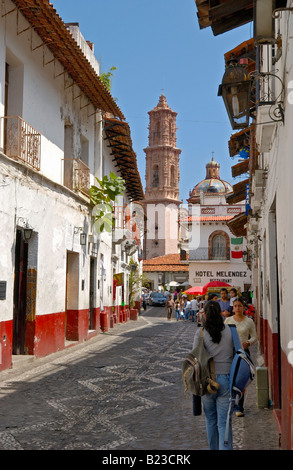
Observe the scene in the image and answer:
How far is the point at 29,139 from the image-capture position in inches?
442

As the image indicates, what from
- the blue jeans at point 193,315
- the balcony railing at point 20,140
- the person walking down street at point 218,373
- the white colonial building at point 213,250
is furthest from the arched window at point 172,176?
the person walking down street at point 218,373

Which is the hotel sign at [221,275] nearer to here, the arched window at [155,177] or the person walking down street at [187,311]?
the person walking down street at [187,311]

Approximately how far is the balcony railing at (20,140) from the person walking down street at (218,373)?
6537 mm

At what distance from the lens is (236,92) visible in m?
5.79

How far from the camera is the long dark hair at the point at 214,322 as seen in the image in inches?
198

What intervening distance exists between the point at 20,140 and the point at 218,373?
7.07 metres

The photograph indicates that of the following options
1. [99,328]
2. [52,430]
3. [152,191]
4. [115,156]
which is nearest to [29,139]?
[52,430]

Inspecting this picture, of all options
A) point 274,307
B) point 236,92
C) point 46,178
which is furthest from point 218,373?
point 46,178

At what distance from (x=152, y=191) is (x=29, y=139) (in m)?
64.3

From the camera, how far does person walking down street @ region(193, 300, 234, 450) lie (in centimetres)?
483

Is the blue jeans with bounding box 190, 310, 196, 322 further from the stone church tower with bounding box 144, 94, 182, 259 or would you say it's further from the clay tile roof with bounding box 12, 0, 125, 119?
the stone church tower with bounding box 144, 94, 182, 259

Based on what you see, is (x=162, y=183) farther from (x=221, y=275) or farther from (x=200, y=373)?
A: (x=200, y=373)

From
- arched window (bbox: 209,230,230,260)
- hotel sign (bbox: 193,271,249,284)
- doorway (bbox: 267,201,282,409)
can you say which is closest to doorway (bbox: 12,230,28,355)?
doorway (bbox: 267,201,282,409)
